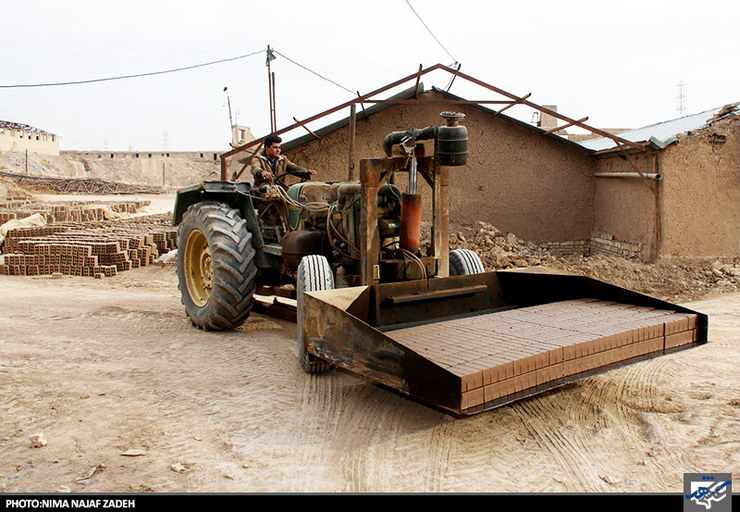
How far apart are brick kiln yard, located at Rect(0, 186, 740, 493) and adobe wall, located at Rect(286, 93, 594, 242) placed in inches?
270

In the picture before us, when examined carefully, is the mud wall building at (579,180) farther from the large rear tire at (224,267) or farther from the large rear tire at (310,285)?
the large rear tire at (310,285)

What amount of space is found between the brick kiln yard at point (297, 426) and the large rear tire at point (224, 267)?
1.00 feet

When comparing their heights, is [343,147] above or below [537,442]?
above

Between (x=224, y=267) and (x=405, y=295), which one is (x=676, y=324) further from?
(x=224, y=267)

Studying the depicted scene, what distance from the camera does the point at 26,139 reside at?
5984 cm

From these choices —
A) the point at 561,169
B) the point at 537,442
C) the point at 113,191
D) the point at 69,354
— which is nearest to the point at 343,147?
the point at 561,169

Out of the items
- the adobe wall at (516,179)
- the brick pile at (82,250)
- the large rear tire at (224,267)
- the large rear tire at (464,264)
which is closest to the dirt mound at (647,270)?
the adobe wall at (516,179)

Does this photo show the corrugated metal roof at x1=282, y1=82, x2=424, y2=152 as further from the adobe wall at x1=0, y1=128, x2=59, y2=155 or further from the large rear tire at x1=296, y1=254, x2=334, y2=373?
the adobe wall at x1=0, y1=128, x2=59, y2=155

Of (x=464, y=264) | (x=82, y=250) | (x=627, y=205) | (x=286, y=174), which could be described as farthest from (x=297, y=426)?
(x=627, y=205)

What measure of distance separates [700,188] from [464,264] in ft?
21.4

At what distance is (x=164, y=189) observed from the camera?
145 ft

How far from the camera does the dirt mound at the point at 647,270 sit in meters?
10.1
